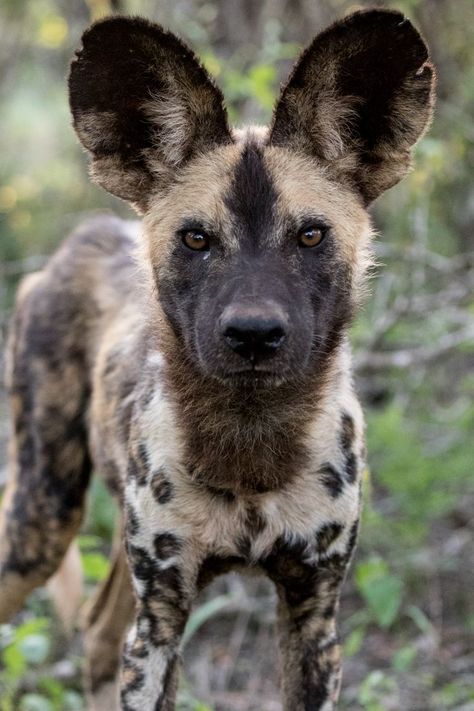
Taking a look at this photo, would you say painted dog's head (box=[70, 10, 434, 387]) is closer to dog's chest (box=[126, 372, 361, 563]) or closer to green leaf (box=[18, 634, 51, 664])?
dog's chest (box=[126, 372, 361, 563])

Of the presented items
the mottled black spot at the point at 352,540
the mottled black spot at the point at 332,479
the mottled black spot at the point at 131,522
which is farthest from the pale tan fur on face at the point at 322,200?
the mottled black spot at the point at 131,522

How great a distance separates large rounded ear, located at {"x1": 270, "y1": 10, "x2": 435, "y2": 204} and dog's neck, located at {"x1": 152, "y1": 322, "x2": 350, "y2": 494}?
1.59 ft

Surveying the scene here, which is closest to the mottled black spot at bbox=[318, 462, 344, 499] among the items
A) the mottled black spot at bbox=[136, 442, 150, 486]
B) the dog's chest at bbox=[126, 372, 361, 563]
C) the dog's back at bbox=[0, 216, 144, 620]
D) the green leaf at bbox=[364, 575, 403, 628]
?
the dog's chest at bbox=[126, 372, 361, 563]

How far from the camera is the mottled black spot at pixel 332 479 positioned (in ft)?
9.46

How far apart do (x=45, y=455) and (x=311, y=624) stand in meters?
1.37

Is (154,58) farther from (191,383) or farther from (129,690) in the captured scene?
(129,690)

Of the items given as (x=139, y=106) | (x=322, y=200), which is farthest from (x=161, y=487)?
(x=139, y=106)

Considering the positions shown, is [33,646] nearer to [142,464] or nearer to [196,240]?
[142,464]

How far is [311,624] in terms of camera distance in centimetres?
293

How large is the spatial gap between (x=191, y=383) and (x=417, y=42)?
1.03 meters

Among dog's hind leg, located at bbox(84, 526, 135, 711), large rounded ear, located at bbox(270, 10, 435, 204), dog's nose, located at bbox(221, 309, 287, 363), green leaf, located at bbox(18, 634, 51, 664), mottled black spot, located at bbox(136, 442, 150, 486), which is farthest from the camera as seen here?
dog's hind leg, located at bbox(84, 526, 135, 711)

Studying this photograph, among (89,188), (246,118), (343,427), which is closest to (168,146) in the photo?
(343,427)

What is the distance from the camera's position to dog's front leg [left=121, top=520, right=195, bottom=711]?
113 inches

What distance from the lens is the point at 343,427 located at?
118 inches
